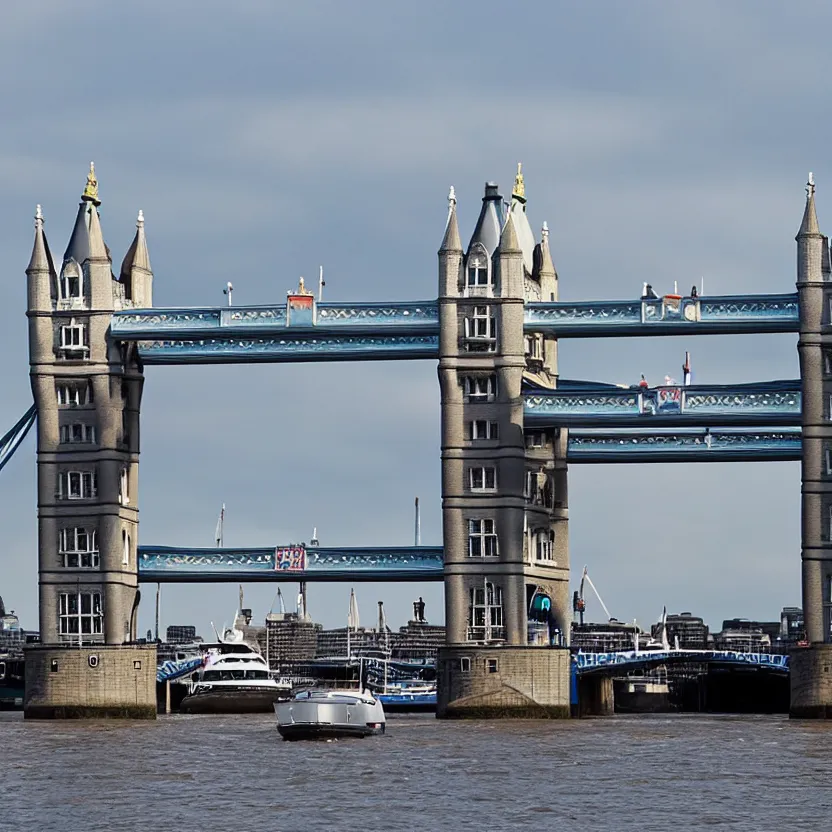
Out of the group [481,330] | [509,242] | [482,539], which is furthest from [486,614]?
[509,242]

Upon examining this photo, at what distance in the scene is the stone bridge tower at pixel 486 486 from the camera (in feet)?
499

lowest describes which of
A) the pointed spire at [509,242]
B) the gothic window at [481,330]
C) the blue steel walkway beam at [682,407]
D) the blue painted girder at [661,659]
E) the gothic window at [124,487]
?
the blue painted girder at [661,659]

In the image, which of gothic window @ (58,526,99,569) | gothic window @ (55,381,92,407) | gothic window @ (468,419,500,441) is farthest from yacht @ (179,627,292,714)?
gothic window @ (468,419,500,441)

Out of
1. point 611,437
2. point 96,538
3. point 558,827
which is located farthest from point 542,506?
point 558,827

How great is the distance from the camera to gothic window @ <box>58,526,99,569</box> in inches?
6216

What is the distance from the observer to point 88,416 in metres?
158

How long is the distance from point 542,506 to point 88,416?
2793cm

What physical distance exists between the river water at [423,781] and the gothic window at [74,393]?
2572cm

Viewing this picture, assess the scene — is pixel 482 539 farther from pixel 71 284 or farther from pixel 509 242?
pixel 71 284

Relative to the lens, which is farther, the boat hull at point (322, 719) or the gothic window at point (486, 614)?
the gothic window at point (486, 614)

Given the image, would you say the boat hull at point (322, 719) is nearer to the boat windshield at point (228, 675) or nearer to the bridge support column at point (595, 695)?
the bridge support column at point (595, 695)

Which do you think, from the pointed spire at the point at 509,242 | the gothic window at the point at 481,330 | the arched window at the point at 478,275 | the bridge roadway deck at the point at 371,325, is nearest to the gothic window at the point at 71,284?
the bridge roadway deck at the point at 371,325

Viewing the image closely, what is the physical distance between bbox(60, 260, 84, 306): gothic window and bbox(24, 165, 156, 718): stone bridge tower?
61 millimetres

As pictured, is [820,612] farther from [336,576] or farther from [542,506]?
[336,576]
